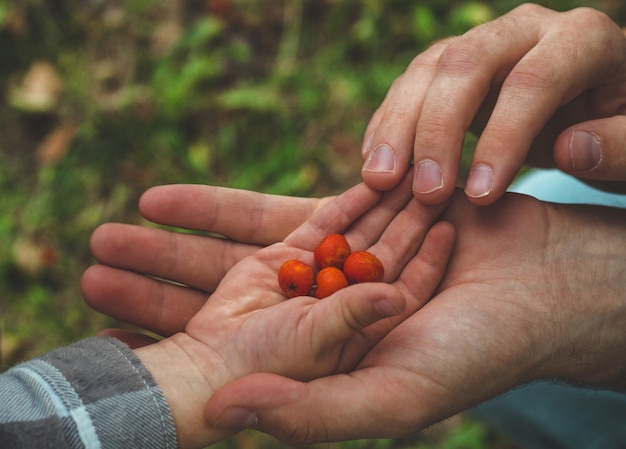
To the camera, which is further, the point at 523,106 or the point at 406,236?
the point at 406,236

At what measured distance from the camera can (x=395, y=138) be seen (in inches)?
109

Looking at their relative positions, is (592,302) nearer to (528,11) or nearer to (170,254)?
(528,11)

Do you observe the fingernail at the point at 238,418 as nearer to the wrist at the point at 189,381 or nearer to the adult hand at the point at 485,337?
the adult hand at the point at 485,337

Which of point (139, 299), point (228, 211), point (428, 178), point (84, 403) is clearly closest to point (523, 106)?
point (428, 178)

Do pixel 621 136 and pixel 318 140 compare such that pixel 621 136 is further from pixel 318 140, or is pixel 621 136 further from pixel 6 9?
pixel 6 9

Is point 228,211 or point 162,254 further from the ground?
point 228,211

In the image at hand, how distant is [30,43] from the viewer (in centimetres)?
509

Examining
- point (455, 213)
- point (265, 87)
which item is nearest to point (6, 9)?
point (265, 87)

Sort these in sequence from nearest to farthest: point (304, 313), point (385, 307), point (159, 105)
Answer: point (385, 307)
point (304, 313)
point (159, 105)

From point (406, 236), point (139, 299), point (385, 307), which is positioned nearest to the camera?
point (385, 307)

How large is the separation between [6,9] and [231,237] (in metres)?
3.21

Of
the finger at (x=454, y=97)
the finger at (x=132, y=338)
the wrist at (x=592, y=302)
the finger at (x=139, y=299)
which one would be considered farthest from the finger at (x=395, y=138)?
the finger at (x=132, y=338)

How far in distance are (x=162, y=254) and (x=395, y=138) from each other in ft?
3.63

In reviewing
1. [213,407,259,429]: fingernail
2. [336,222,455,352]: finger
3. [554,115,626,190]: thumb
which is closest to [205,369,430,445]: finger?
[213,407,259,429]: fingernail
